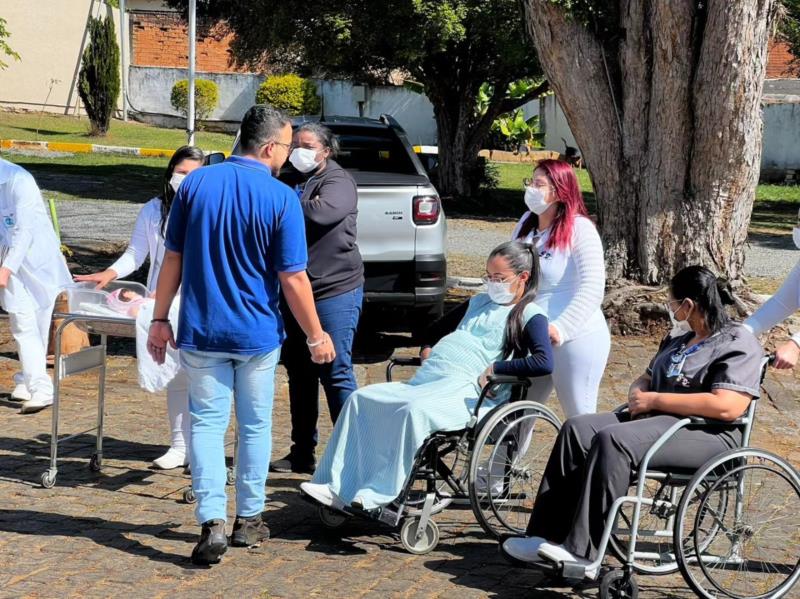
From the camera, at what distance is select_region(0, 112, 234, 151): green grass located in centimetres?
3098

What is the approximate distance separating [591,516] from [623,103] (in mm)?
6065

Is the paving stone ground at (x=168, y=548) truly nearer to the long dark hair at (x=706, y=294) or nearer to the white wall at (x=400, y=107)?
the long dark hair at (x=706, y=294)

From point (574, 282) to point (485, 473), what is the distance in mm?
1090

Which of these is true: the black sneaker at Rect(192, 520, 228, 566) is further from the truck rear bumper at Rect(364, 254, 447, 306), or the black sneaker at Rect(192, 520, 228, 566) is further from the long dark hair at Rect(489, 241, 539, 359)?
the truck rear bumper at Rect(364, 254, 447, 306)

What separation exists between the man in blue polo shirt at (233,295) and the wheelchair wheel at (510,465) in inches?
36.8

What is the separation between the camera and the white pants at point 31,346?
7926 mm

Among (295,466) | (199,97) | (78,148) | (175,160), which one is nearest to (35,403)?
(295,466)

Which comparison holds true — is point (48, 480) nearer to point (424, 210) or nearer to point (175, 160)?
point (175, 160)

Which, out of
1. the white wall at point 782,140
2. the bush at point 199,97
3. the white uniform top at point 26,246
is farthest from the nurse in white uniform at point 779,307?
the bush at point 199,97

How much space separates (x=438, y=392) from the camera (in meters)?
5.46

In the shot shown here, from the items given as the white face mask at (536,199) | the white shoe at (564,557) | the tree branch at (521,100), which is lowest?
the white shoe at (564,557)

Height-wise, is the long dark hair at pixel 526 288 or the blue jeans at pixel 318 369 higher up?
the long dark hair at pixel 526 288

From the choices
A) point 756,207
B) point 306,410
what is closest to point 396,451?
point 306,410

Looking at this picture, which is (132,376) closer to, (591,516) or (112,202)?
(591,516)
